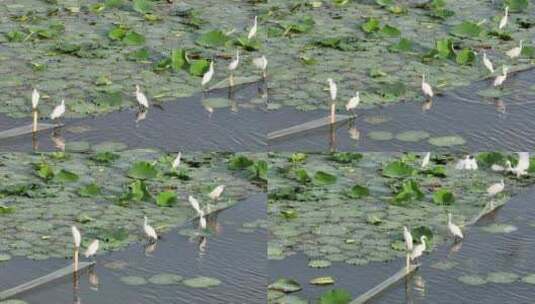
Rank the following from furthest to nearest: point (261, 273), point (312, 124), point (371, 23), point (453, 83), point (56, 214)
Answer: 1. point (371, 23)
2. point (453, 83)
3. point (312, 124)
4. point (56, 214)
5. point (261, 273)

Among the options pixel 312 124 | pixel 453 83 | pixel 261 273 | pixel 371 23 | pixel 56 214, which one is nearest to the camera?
pixel 261 273

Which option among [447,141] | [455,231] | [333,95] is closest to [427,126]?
[447,141]

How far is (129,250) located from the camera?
6820mm

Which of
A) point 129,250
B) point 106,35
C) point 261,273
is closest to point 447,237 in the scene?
point 261,273

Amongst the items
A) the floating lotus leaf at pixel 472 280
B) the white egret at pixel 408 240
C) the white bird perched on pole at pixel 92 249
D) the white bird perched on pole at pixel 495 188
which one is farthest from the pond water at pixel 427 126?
the white bird perched on pole at pixel 92 249

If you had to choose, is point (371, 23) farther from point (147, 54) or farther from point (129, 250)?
point (129, 250)

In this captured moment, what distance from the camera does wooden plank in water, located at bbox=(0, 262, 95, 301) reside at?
636cm

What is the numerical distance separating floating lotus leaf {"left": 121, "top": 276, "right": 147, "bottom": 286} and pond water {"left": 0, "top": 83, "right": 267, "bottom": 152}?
3.68 ft

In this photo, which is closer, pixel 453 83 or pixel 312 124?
pixel 312 124

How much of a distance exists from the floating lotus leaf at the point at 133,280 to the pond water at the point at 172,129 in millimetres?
1120

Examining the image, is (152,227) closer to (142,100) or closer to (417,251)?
(142,100)

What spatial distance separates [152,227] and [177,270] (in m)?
0.43

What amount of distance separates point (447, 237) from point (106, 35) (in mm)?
2900

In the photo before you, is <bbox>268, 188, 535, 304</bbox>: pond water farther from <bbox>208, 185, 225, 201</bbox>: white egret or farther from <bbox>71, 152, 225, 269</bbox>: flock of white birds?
<bbox>208, 185, 225, 201</bbox>: white egret
